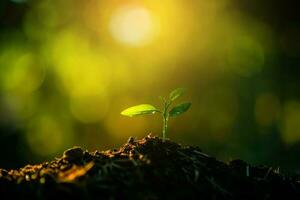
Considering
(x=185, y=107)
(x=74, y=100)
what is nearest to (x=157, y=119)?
(x=74, y=100)

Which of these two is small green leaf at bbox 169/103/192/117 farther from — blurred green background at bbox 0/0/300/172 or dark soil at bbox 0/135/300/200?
blurred green background at bbox 0/0/300/172

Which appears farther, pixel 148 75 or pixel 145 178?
pixel 148 75

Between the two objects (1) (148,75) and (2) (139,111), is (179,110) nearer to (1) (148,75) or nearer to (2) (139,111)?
(2) (139,111)

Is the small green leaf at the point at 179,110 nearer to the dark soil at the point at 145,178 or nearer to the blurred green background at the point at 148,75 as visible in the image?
the dark soil at the point at 145,178

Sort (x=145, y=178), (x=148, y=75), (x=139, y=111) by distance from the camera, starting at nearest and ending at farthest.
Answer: (x=145, y=178) < (x=139, y=111) < (x=148, y=75)

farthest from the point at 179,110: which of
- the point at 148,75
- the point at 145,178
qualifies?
the point at 148,75

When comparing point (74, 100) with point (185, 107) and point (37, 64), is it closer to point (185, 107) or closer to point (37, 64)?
point (37, 64)

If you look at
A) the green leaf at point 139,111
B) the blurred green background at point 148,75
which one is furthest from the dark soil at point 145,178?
the blurred green background at point 148,75
